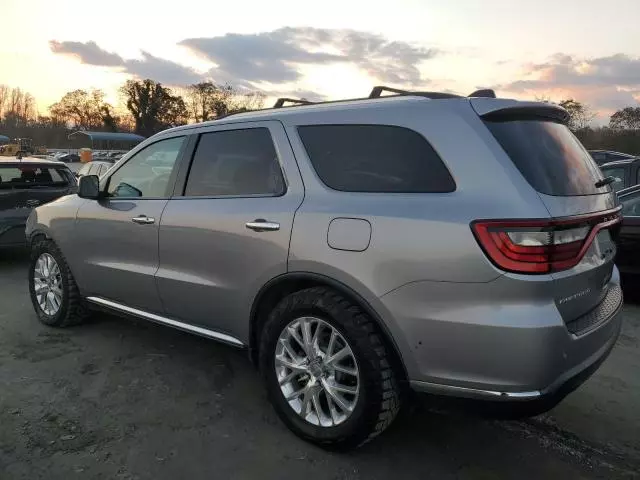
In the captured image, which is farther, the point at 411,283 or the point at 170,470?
A: the point at 170,470

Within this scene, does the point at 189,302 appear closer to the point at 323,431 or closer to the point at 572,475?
the point at 323,431

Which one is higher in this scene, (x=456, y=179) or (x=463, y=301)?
(x=456, y=179)

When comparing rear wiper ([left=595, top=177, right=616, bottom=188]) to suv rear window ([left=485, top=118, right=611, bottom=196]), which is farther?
rear wiper ([left=595, top=177, right=616, bottom=188])

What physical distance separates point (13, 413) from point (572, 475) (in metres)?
3.09

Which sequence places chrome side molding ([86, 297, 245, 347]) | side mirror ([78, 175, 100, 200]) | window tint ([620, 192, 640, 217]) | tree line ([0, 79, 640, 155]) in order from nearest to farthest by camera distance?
chrome side molding ([86, 297, 245, 347]) < side mirror ([78, 175, 100, 200]) < window tint ([620, 192, 640, 217]) < tree line ([0, 79, 640, 155])

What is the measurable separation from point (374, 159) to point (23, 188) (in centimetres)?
Answer: 634

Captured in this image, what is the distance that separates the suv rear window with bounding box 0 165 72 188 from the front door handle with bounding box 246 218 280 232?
5.68 m

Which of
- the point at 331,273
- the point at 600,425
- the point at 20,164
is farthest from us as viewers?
the point at 20,164

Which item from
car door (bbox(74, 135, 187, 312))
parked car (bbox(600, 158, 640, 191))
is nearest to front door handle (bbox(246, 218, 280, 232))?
car door (bbox(74, 135, 187, 312))

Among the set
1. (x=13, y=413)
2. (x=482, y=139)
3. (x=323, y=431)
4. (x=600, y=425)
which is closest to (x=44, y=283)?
(x=13, y=413)

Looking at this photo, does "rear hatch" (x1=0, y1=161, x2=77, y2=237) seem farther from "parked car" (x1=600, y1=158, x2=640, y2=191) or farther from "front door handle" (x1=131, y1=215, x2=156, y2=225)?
"parked car" (x1=600, y1=158, x2=640, y2=191)

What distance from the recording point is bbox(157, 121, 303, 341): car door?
3.02 meters

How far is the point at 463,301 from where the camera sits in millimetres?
2330

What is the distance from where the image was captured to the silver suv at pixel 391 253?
90.2 inches
